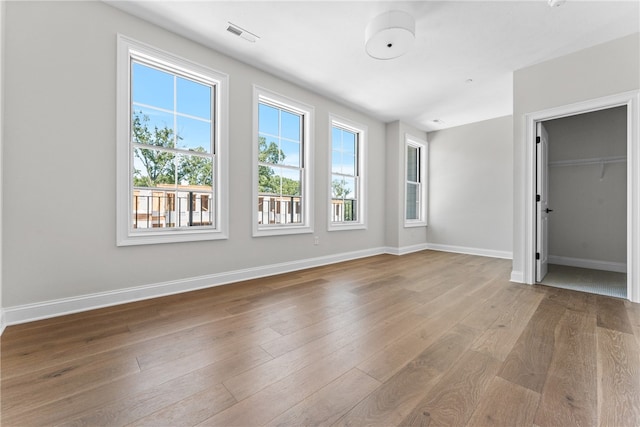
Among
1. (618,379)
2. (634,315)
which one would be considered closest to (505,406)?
(618,379)

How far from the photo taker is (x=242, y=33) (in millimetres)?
2729

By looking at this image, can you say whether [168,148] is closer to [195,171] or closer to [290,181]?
[195,171]

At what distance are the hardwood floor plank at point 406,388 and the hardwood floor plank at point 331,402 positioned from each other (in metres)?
0.04

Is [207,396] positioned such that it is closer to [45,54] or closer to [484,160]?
[45,54]

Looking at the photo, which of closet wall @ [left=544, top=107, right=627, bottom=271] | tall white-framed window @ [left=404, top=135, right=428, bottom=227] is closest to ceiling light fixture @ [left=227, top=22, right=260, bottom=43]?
tall white-framed window @ [left=404, top=135, right=428, bottom=227]

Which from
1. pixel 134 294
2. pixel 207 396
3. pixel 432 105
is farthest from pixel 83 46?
pixel 432 105

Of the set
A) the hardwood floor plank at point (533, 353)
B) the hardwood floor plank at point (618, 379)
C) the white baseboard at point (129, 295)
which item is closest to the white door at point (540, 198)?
the hardwood floor plank at point (533, 353)

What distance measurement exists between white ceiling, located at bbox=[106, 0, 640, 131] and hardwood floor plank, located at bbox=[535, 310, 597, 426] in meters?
2.73

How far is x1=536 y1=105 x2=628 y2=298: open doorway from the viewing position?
148 inches

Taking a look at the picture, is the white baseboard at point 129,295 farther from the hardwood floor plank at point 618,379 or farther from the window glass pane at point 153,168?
the hardwood floor plank at point 618,379

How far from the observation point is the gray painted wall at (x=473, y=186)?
16.5 ft

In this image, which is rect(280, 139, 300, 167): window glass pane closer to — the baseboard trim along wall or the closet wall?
the baseboard trim along wall

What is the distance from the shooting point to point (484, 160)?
207 inches

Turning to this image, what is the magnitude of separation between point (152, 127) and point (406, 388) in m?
3.17
